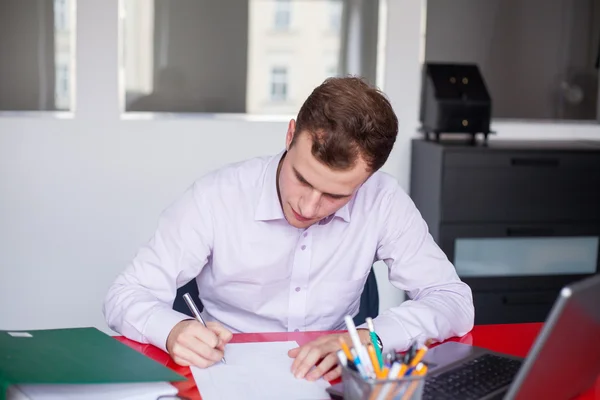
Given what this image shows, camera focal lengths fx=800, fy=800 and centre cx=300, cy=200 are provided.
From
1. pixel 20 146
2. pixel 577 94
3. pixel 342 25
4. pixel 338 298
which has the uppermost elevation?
pixel 342 25

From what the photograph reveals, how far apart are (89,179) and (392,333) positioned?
6.94 feet

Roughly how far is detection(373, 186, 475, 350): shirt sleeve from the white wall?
163 centimetres

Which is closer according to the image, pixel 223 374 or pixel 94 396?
pixel 94 396

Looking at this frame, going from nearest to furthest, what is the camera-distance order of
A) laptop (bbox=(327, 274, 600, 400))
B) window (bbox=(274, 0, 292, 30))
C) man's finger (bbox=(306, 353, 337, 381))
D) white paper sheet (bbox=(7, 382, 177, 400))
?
laptop (bbox=(327, 274, 600, 400)), white paper sheet (bbox=(7, 382, 177, 400)), man's finger (bbox=(306, 353, 337, 381)), window (bbox=(274, 0, 292, 30))

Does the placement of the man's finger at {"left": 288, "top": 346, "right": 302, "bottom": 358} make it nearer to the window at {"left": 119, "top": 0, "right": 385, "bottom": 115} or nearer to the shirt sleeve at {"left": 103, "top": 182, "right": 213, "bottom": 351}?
the shirt sleeve at {"left": 103, "top": 182, "right": 213, "bottom": 351}

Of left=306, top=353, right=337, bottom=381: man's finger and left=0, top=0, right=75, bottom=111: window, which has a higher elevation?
left=0, top=0, right=75, bottom=111: window

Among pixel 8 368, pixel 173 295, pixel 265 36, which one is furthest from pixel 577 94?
pixel 8 368

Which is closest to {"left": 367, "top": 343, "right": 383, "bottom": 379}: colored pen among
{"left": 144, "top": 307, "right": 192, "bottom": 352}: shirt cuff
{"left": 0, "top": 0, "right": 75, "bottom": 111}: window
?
{"left": 144, "top": 307, "right": 192, "bottom": 352}: shirt cuff

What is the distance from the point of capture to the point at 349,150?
5.49ft

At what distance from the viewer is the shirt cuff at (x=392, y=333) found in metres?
1.66

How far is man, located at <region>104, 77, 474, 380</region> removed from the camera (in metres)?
1.68

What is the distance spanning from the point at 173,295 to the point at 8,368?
0.59 metres

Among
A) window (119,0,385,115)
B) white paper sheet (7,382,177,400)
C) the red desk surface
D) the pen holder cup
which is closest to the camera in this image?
the pen holder cup

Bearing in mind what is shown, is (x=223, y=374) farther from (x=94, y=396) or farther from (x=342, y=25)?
(x=342, y=25)
